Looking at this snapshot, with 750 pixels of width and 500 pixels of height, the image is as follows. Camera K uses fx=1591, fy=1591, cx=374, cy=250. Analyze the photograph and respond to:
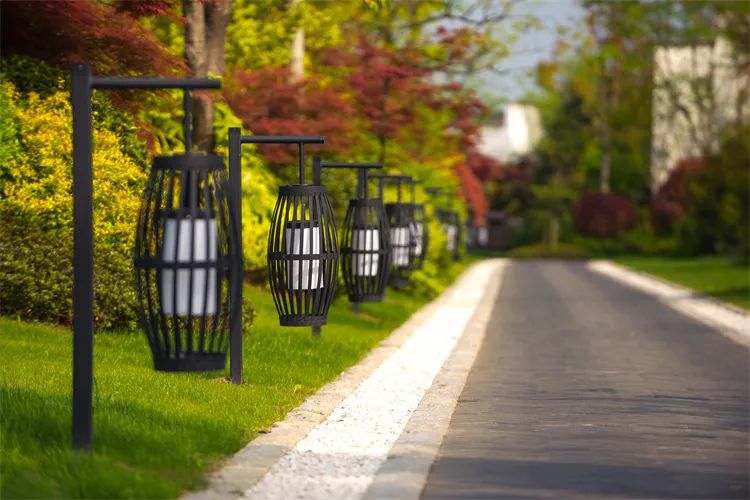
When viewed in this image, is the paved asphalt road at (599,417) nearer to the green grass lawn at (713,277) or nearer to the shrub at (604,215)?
the green grass lawn at (713,277)

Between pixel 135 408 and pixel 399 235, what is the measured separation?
12.8 meters

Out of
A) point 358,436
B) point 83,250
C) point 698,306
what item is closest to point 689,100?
point 698,306

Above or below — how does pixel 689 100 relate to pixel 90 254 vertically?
above

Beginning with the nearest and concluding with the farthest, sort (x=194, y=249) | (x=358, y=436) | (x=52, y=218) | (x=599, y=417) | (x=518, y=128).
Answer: (x=194, y=249), (x=358, y=436), (x=599, y=417), (x=52, y=218), (x=518, y=128)

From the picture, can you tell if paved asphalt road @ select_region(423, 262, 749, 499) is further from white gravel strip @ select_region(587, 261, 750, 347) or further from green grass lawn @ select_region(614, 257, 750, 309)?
green grass lawn @ select_region(614, 257, 750, 309)

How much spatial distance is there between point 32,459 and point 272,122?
51.4 ft

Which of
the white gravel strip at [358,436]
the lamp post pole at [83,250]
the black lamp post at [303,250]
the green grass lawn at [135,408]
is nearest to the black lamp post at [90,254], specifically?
the lamp post pole at [83,250]

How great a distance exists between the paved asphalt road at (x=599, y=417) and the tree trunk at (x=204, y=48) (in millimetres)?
5120

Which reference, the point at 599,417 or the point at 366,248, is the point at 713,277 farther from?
the point at 599,417

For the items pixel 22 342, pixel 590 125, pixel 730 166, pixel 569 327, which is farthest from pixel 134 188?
pixel 590 125

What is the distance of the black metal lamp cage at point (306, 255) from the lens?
1494 cm

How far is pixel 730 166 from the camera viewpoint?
4550 centimetres

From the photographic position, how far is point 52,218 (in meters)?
17.9

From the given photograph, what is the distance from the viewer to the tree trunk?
22438 millimetres
